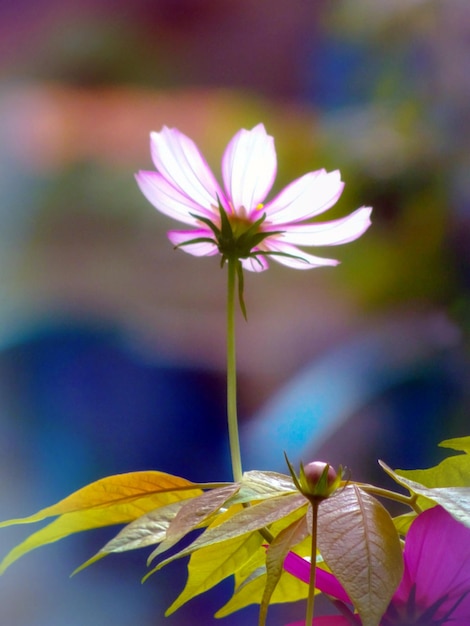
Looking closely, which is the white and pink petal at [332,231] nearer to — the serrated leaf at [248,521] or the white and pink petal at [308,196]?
the white and pink petal at [308,196]

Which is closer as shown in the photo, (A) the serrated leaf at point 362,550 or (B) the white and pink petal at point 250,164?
(A) the serrated leaf at point 362,550

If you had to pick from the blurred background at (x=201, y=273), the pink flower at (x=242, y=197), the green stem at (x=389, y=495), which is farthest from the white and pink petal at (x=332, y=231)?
the blurred background at (x=201, y=273)

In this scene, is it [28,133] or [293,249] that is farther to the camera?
[28,133]

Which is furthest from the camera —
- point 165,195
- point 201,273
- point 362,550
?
point 201,273

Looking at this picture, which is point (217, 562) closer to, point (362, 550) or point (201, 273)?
point (362, 550)

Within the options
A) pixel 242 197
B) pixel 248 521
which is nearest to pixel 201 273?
pixel 242 197

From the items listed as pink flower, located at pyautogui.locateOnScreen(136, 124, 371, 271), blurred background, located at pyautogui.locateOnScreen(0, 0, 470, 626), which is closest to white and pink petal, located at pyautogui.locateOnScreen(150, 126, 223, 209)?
pink flower, located at pyautogui.locateOnScreen(136, 124, 371, 271)

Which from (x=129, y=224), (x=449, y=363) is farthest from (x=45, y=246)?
(x=449, y=363)

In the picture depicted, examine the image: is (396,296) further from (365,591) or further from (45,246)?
(365,591)
